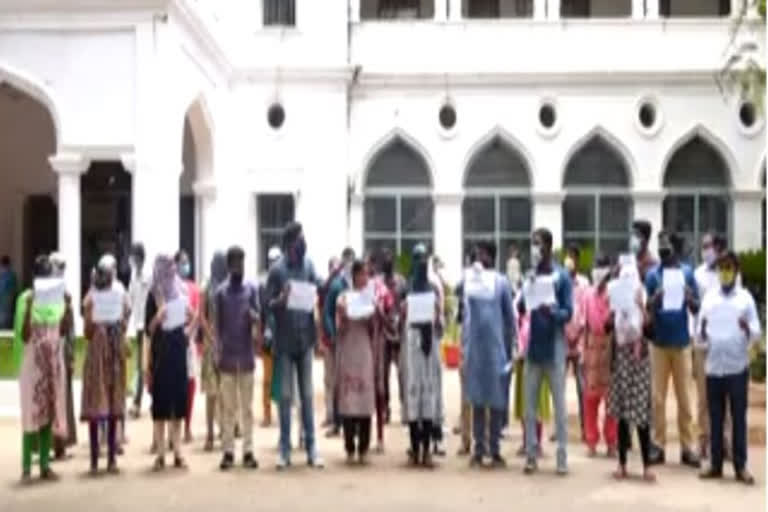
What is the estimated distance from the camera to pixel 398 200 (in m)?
26.3

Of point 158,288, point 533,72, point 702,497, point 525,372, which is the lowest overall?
point 702,497

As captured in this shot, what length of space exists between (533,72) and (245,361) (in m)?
16.5

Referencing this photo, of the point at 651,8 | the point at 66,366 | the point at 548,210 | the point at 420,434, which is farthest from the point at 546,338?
the point at 651,8

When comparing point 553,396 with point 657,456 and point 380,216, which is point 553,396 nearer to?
point 657,456

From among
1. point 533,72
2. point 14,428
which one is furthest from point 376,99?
point 14,428

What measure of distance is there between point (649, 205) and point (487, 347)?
16319 mm

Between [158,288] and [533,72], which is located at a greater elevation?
[533,72]

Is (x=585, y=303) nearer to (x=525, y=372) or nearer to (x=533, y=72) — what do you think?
(x=525, y=372)

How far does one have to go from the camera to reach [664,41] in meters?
26.1

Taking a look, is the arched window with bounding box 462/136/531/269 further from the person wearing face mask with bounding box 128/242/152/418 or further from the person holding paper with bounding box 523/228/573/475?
the person holding paper with bounding box 523/228/573/475

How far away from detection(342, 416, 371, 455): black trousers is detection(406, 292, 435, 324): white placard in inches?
34.8

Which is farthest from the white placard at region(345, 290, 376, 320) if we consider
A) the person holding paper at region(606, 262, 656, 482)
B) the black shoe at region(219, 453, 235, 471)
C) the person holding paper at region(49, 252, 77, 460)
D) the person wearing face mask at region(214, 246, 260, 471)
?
the person holding paper at region(49, 252, 77, 460)

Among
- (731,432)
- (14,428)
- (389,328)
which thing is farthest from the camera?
(14,428)

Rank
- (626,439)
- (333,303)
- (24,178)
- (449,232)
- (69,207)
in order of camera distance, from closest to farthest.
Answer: (626,439) → (333,303) → (69,207) → (24,178) → (449,232)
